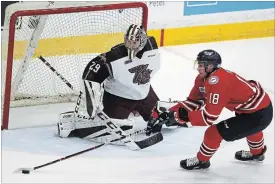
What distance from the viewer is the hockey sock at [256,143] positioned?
3609mm

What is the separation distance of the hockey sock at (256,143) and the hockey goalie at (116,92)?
0.60 meters

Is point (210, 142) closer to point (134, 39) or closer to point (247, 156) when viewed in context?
point (247, 156)

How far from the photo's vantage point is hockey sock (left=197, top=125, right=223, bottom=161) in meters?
3.42

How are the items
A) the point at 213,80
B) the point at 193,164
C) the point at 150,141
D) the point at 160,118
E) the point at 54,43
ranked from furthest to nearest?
the point at 54,43 → the point at 150,141 → the point at 160,118 → the point at 193,164 → the point at 213,80

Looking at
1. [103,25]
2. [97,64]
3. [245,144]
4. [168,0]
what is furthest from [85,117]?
[168,0]

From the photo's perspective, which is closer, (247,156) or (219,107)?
(219,107)

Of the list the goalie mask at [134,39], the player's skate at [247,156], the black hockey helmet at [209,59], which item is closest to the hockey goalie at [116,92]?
the goalie mask at [134,39]

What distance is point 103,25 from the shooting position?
4098 millimetres

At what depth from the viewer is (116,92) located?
3.85 metres

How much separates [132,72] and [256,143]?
72cm

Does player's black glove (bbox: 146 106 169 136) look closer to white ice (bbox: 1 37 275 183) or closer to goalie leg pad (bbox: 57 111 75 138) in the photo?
white ice (bbox: 1 37 275 183)

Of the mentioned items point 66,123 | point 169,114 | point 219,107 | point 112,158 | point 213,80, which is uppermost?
point 213,80

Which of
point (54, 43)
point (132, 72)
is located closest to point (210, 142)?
point (132, 72)

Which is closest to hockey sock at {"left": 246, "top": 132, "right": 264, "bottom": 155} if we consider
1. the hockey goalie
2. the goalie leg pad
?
the hockey goalie
